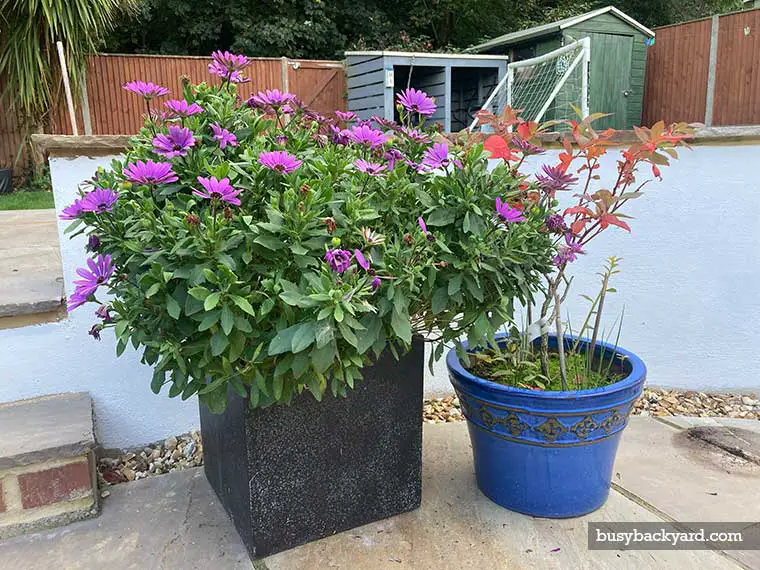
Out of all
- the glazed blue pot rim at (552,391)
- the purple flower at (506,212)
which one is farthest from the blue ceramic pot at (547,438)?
the purple flower at (506,212)

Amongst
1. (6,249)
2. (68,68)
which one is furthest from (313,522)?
(68,68)

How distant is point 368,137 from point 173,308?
1.92 ft

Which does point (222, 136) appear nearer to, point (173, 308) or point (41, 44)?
point (173, 308)

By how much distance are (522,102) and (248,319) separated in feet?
17.3

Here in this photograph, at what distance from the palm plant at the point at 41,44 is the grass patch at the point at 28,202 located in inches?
57.2

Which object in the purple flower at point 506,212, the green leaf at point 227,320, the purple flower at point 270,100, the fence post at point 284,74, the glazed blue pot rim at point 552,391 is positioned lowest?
the glazed blue pot rim at point 552,391

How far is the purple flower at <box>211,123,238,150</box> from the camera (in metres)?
1.35

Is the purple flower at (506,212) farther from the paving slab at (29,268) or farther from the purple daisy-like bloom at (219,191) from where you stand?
the paving slab at (29,268)

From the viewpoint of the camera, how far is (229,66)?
1490mm

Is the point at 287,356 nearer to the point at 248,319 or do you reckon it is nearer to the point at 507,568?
the point at 248,319

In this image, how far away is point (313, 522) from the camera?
150 cm

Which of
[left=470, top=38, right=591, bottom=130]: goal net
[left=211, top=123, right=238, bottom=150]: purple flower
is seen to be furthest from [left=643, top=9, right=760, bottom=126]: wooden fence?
[left=211, top=123, right=238, bottom=150]: purple flower

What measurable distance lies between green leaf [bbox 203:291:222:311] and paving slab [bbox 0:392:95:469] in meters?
0.78

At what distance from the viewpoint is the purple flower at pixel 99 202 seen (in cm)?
122
